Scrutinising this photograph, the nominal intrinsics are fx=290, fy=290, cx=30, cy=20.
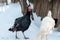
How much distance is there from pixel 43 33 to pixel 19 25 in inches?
71.5

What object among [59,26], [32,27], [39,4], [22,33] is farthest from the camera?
[39,4]

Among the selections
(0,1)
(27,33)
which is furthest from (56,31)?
(0,1)

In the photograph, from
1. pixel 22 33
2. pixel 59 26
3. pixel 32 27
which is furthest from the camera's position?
pixel 59 26

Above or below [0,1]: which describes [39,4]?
above

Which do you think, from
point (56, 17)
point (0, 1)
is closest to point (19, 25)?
point (56, 17)

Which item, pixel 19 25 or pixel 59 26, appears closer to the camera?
pixel 19 25

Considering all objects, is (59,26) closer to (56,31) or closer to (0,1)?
(56,31)

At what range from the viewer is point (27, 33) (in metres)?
10.4

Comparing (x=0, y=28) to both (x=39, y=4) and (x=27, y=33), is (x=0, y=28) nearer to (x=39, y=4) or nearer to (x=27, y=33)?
(x=27, y=33)

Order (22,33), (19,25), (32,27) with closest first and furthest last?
(19,25) → (22,33) → (32,27)

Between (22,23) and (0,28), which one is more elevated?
(22,23)

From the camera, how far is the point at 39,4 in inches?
591

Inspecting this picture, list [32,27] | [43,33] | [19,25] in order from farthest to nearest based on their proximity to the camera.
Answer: [32,27] < [19,25] < [43,33]

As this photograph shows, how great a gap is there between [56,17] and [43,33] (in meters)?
5.31
